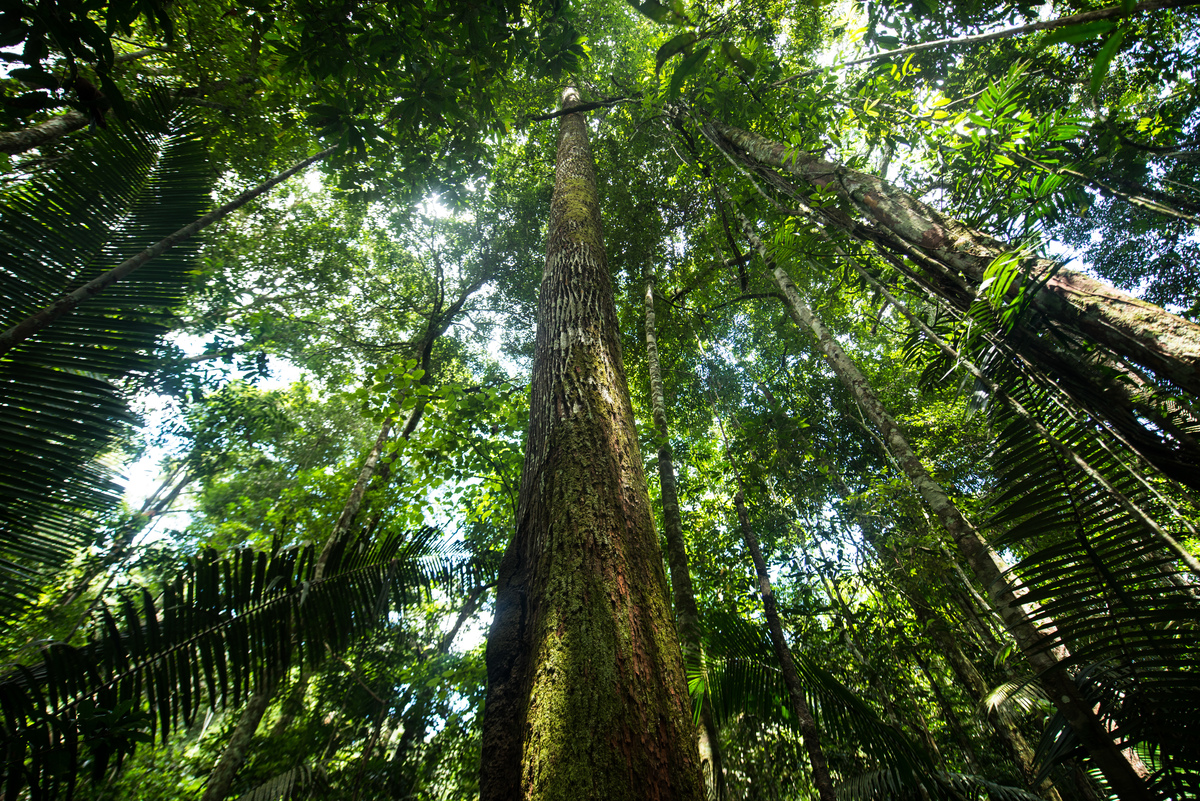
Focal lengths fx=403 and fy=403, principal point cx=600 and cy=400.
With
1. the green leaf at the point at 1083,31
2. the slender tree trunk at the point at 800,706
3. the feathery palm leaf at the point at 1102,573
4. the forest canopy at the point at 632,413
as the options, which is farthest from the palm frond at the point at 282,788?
the green leaf at the point at 1083,31

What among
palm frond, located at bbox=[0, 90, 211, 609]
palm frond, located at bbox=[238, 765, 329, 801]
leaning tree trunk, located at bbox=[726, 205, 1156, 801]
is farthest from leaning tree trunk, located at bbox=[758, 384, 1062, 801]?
palm frond, located at bbox=[238, 765, 329, 801]

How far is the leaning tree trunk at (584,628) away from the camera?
2.75 feet

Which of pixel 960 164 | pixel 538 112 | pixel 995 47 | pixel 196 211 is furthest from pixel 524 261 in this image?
pixel 995 47

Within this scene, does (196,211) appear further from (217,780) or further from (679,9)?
(217,780)

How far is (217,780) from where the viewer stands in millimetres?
4340

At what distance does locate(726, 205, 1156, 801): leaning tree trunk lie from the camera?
139 cm

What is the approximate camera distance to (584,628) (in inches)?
39.9

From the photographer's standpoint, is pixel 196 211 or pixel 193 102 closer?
pixel 196 211

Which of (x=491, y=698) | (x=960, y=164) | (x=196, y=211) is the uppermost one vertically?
(x=196, y=211)

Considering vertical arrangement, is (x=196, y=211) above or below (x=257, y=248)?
below

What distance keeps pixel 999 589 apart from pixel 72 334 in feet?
19.0

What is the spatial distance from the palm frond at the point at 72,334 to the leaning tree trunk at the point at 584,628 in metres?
3.06

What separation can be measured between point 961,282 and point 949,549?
428cm

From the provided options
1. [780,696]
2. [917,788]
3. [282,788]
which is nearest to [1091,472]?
[780,696]
